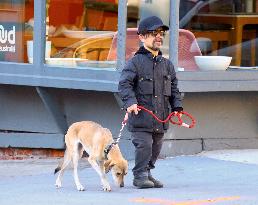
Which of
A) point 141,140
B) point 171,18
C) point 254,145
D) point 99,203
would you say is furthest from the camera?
point 254,145

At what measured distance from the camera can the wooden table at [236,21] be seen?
1026 cm

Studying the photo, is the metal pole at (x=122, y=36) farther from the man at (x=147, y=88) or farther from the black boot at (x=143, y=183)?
the black boot at (x=143, y=183)

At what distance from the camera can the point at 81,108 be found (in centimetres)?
1074

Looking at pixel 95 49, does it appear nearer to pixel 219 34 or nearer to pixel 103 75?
pixel 103 75

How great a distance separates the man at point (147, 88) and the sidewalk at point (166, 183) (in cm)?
42

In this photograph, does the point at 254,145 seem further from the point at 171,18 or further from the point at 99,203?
the point at 99,203

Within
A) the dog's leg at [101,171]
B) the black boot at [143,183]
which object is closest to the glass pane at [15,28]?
the dog's leg at [101,171]

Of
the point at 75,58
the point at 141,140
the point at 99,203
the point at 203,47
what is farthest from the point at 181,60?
the point at 99,203

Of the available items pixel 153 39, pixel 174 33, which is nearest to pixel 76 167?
pixel 153 39

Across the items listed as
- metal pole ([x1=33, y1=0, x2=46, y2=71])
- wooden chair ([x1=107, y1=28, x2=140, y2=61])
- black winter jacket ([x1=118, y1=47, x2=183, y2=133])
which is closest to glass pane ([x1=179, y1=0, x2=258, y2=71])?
wooden chair ([x1=107, y1=28, x2=140, y2=61])

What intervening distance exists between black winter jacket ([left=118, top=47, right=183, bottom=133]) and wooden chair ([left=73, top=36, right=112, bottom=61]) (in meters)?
2.12

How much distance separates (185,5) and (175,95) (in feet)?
6.93

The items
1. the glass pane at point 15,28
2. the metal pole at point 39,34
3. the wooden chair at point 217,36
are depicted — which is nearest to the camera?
the wooden chair at point 217,36

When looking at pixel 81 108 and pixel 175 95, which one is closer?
pixel 175 95
